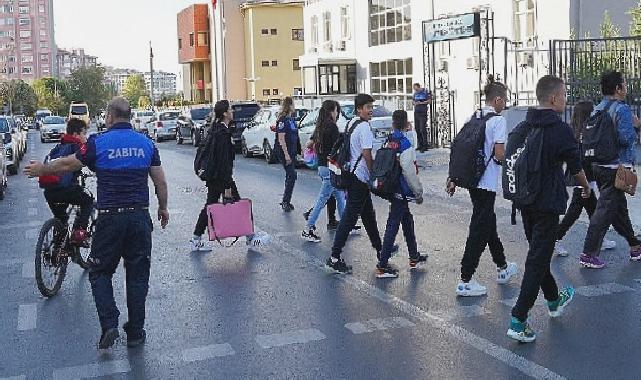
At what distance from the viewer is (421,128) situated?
26016mm

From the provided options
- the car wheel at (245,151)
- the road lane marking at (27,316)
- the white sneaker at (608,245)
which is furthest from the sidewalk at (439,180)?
the road lane marking at (27,316)

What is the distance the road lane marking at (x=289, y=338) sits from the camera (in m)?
6.73

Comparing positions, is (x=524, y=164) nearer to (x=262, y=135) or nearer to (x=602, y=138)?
(x=602, y=138)

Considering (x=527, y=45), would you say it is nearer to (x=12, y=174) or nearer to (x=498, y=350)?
(x=12, y=174)

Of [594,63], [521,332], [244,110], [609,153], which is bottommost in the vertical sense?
[521,332]

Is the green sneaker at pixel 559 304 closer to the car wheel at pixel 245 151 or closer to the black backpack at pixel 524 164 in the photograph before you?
the black backpack at pixel 524 164

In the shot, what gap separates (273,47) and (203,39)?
10896 mm

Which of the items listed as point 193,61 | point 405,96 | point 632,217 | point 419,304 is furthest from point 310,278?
point 193,61

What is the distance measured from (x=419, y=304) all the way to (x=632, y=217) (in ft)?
19.4

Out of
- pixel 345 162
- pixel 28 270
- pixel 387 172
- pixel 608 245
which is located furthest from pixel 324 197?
pixel 28 270

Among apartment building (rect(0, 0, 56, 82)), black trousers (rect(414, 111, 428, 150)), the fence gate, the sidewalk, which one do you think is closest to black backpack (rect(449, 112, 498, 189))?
the sidewalk

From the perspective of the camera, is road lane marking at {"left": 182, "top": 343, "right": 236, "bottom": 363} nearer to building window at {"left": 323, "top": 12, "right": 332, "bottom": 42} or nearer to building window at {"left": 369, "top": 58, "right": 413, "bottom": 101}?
building window at {"left": 369, "top": 58, "right": 413, "bottom": 101}

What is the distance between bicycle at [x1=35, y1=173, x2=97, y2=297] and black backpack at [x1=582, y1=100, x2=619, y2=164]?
502cm

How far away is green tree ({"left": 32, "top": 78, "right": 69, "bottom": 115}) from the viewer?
121m
